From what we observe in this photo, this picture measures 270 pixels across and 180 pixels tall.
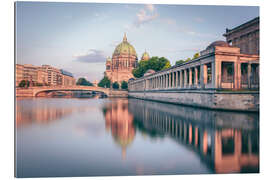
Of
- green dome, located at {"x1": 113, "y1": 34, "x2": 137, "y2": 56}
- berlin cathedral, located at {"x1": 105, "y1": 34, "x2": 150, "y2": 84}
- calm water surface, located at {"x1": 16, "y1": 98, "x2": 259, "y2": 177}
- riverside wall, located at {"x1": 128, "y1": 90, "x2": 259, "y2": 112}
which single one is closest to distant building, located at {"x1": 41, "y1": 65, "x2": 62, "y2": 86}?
berlin cathedral, located at {"x1": 105, "y1": 34, "x2": 150, "y2": 84}

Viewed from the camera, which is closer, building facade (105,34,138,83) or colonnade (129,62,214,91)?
colonnade (129,62,214,91)

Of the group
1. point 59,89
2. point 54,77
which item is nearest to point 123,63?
point 54,77

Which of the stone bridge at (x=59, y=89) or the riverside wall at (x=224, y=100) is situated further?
the stone bridge at (x=59, y=89)

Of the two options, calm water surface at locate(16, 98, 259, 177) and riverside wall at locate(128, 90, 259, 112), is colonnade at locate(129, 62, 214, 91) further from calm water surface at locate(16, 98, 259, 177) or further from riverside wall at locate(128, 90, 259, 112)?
calm water surface at locate(16, 98, 259, 177)

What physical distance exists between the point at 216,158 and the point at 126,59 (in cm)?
12172

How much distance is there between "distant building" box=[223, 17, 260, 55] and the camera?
1063 inches

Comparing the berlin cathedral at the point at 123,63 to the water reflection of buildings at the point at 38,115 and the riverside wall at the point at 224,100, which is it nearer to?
the riverside wall at the point at 224,100

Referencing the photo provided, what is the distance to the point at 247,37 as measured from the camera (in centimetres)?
2928

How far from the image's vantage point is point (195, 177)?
4688mm

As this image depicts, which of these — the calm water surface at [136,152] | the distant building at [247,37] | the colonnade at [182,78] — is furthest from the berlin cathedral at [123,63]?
the calm water surface at [136,152]

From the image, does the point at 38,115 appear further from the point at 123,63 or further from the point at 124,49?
the point at 124,49

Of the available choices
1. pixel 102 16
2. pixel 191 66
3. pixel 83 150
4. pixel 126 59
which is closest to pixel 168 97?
pixel 191 66

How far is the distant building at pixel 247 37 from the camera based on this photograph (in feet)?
88.6

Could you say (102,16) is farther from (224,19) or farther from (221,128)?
(221,128)
